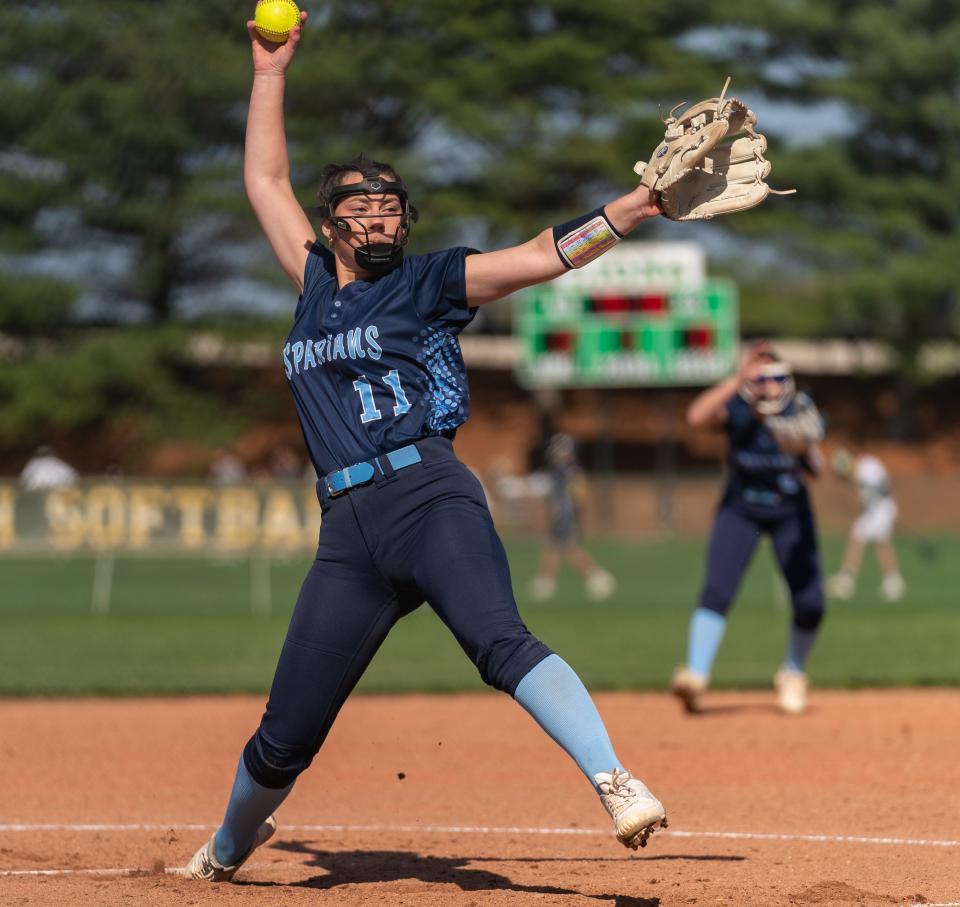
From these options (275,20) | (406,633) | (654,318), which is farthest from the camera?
(654,318)

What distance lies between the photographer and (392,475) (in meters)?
4.32

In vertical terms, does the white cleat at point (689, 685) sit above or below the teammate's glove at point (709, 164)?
below

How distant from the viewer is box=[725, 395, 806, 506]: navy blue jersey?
8.77 m

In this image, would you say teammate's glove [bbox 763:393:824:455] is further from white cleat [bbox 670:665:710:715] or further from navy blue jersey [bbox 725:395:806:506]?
white cleat [bbox 670:665:710:715]

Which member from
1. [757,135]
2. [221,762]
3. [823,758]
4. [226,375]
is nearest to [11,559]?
[221,762]

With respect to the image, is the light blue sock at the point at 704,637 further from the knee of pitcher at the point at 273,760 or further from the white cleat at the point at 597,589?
the white cleat at the point at 597,589

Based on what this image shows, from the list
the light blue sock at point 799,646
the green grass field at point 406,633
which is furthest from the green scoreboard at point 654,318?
the light blue sock at point 799,646

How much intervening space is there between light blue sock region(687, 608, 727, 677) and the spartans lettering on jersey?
480cm

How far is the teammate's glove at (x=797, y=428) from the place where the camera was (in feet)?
28.3

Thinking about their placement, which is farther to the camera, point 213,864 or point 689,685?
point 689,685

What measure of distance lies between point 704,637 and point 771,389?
4.77 feet

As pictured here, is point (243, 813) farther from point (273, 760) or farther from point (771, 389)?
point (771, 389)

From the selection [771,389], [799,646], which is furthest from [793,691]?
[771,389]

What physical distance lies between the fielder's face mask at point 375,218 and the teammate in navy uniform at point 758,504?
14.4ft
